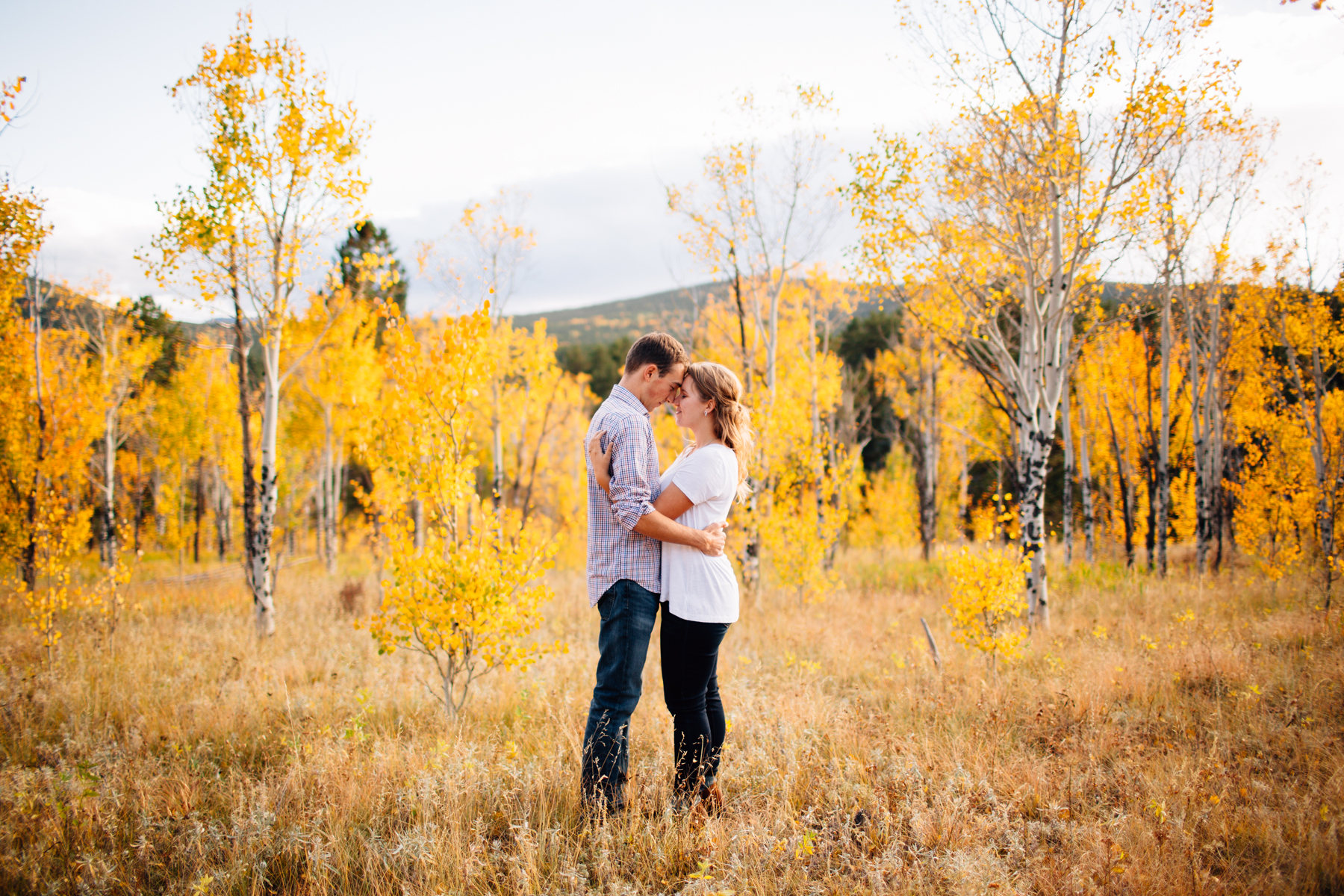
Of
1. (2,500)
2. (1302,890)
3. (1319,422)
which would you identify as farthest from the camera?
(2,500)

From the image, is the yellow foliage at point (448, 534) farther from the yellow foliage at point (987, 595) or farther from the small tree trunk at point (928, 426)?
the small tree trunk at point (928, 426)

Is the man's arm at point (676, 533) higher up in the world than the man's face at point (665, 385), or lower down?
lower down

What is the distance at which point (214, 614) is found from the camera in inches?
A: 359

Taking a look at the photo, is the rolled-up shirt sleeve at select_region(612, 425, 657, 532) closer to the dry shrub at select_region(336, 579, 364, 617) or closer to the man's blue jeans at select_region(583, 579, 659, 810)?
the man's blue jeans at select_region(583, 579, 659, 810)

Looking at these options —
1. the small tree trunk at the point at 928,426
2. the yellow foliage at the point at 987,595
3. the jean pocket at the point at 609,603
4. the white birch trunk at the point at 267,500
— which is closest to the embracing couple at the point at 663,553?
the jean pocket at the point at 609,603

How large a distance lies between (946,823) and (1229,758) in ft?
7.59

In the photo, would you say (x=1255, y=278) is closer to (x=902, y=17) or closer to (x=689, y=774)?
(x=902, y=17)

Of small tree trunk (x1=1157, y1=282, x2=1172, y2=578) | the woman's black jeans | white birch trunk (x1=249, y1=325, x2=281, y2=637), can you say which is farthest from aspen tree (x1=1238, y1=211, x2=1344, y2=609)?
white birch trunk (x1=249, y1=325, x2=281, y2=637)

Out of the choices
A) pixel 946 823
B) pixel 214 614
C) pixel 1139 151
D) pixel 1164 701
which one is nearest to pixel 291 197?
pixel 214 614

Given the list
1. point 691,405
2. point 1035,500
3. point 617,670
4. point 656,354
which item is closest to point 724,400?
point 691,405

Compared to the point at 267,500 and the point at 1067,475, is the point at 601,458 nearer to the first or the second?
the point at 267,500

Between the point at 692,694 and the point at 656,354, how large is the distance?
1.59 meters

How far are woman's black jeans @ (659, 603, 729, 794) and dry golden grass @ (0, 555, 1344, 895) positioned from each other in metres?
0.23

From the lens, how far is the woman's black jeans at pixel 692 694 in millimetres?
2623
